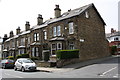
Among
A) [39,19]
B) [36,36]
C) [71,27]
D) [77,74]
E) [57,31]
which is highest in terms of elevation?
[39,19]

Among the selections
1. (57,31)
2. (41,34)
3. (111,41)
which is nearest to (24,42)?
(41,34)

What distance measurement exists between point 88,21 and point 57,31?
5505mm

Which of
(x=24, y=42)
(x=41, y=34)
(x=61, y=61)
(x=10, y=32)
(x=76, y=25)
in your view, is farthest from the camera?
(x=10, y=32)

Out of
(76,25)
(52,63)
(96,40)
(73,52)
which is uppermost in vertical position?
(76,25)

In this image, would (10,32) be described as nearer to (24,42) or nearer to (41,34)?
(24,42)

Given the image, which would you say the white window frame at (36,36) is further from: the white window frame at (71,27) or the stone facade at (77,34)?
the white window frame at (71,27)

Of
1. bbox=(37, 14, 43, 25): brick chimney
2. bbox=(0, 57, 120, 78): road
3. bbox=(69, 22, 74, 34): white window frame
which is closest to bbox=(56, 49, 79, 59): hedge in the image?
bbox=(69, 22, 74, 34): white window frame

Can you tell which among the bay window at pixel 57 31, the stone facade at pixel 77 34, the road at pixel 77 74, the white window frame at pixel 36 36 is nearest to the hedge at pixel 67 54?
the stone facade at pixel 77 34

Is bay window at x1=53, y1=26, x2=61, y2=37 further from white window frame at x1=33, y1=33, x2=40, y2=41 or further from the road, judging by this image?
the road

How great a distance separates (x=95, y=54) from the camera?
26484mm

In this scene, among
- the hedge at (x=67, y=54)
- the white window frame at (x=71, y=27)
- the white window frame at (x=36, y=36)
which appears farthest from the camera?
the white window frame at (x=36, y=36)

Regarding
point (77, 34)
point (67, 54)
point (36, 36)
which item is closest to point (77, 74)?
point (67, 54)

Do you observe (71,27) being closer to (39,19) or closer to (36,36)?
(36,36)

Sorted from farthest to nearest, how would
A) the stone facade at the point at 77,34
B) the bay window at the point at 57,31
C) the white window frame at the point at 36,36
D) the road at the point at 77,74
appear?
the white window frame at the point at 36,36 < the bay window at the point at 57,31 < the stone facade at the point at 77,34 < the road at the point at 77,74
